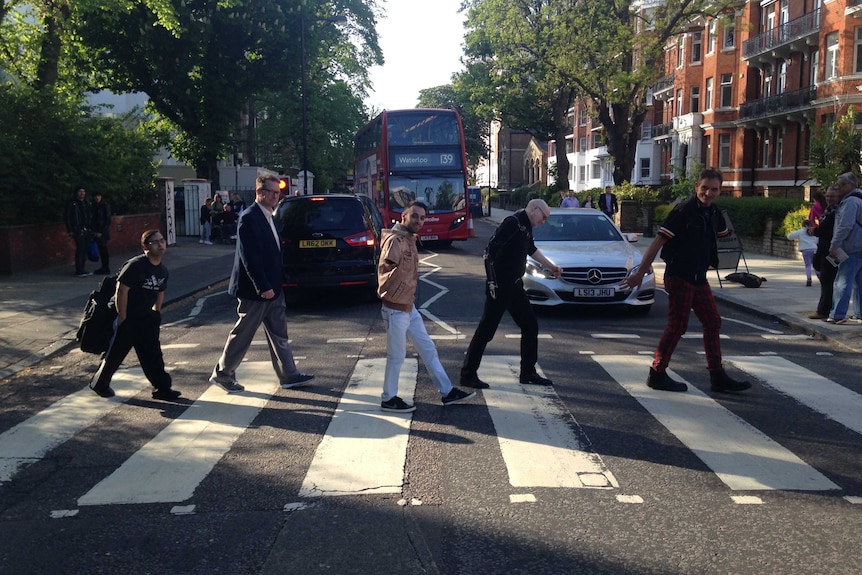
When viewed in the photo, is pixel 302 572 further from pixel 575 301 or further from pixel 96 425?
pixel 575 301

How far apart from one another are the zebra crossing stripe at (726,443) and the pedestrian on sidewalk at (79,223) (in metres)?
13.0

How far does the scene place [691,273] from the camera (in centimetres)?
700

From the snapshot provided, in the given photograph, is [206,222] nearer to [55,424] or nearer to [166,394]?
[166,394]

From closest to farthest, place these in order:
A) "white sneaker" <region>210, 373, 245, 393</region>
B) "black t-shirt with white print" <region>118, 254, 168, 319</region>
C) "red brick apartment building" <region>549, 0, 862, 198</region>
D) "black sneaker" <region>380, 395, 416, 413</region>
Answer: "black sneaker" <region>380, 395, 416, 413</region> → "black t-shirt with white print" <region>118, 254, 168, 319</region> → "white sneaker" <region>210, 373, 245, 393</region> → "red brick apartment building" <region>549, 0, 862, 198</region>

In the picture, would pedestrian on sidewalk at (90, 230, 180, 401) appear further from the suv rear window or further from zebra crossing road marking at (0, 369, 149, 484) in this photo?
the suv rear window

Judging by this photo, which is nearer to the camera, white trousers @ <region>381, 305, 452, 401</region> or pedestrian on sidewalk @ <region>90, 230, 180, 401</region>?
white trousers @ <region>381, 305, 452, 401</region>

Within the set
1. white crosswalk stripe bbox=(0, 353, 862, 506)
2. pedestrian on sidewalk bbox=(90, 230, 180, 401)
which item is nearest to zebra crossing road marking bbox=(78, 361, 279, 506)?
white crosswalk stripe bbox=(0, 353, 862, 506)

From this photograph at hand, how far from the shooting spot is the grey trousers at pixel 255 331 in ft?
23.8

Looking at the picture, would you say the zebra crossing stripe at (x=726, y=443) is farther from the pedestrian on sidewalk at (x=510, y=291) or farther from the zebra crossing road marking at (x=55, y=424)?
the zebra crossing road marking at (x=55, y=424)

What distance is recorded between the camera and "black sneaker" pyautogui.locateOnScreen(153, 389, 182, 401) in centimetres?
709

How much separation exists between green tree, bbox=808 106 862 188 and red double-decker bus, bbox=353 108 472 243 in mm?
9776

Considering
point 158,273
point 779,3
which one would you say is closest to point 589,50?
point 779,3

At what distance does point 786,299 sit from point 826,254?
95.0 inches

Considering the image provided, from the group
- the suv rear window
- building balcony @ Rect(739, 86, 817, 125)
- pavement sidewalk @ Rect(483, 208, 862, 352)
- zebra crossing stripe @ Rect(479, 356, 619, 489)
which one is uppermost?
building balcony @ Rect(739, 86, 817, 125)
